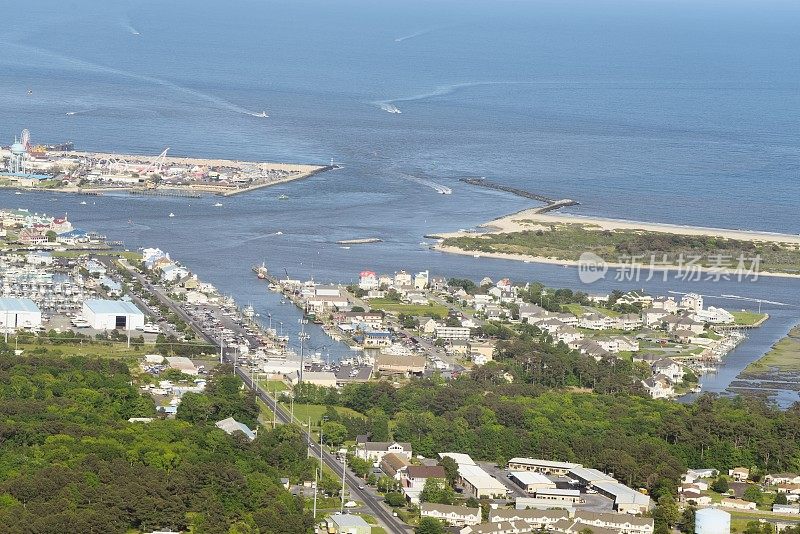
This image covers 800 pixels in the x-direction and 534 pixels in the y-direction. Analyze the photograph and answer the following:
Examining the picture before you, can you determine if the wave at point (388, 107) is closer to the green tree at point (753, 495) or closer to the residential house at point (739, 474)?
the residential house at point (739, 474)

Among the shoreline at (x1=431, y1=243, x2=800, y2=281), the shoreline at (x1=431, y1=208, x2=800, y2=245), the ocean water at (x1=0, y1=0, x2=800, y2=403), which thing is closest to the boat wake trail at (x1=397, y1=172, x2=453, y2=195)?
the ocean water at (x1=0, y1=0, x2=800, y2=403)

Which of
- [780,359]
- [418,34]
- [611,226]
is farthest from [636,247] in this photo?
[418,34]

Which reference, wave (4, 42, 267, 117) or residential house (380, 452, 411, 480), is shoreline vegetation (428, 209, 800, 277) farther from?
wave (4, 42, 267, 117)

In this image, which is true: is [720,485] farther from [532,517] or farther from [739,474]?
[532,517]

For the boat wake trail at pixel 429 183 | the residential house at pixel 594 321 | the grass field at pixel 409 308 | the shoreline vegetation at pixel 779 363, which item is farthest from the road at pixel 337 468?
the boat wake trail at pixel 429 183

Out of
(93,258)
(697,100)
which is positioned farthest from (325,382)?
(697,100)

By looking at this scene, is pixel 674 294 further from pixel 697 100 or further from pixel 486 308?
pixel 697 100
